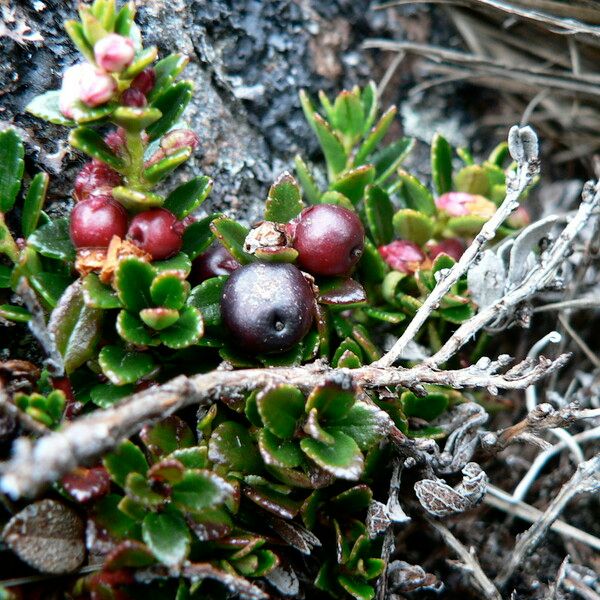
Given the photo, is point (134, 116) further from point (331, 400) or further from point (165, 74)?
point (331, 400)

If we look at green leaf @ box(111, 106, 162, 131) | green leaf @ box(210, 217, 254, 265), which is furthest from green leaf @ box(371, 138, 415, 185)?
green leaf @ box(111, 106, 162, 131)

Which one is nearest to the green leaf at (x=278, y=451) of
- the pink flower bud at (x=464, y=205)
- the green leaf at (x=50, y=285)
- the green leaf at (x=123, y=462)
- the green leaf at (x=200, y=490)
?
the green leaf at (x=200, y=490)

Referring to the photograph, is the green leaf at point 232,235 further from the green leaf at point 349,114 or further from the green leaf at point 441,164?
the green leaf at point 441,164

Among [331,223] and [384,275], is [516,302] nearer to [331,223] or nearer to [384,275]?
[384,275]

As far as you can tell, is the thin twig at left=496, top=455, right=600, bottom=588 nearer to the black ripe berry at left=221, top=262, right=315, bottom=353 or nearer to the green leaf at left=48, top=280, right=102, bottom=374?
the black ripe berry at left=221, top=262, right=315, bottom=353

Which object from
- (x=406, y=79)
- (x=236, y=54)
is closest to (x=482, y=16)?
(x=406, y=79)

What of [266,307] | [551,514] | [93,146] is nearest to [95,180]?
[93,146]
